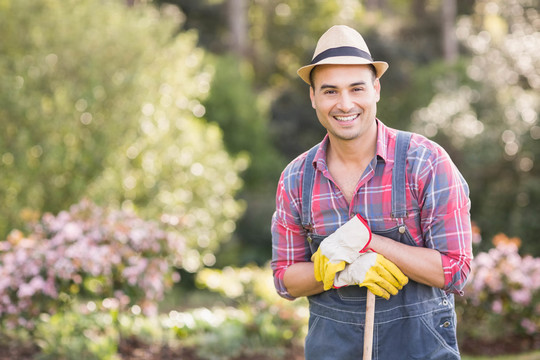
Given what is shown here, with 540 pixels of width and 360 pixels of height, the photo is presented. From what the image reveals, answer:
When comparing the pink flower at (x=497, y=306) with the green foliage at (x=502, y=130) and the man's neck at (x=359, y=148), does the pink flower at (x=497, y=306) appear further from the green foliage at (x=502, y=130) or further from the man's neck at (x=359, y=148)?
the green foliage at (x=502, y=130)

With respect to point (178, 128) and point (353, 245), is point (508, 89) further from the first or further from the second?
point (353, 245)

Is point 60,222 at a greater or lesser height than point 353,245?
greater

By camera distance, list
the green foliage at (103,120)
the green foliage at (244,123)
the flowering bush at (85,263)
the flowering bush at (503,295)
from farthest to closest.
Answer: the green foliage at (244,123) < the green foliage at (103,120) < the flowering bush at (503,295) < the flowering bush at (85,263)

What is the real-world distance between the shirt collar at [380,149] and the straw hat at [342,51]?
0.25 m

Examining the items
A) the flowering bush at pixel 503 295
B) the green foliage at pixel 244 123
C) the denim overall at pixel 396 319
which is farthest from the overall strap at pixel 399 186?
the green foliage at pixel 244 123

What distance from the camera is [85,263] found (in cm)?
547

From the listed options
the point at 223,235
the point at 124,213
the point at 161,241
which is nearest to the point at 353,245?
the point at 161,241

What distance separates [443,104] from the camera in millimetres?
13992

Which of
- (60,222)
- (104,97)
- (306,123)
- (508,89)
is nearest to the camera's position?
(60,222)

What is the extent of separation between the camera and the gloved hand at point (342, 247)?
2.59 meters

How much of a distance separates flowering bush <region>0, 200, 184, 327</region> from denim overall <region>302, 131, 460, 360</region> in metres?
3.04

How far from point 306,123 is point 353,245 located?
58.8 ft

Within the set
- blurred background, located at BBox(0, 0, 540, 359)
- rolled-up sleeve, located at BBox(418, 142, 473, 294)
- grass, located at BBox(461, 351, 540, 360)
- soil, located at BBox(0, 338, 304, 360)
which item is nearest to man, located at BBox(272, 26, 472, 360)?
rolled-up sleeve, located at BBox(418, 142, 473, 294)

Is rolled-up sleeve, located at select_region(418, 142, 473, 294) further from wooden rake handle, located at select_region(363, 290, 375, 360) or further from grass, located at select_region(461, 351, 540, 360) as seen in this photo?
grass, located at select_region(461, 351, 540, 360)
